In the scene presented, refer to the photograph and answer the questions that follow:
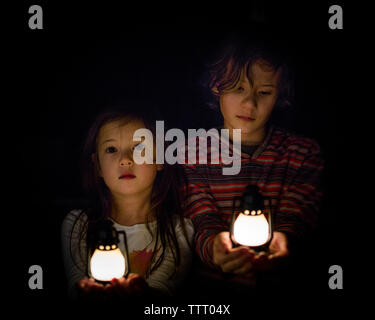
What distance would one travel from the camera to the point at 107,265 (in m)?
1.33

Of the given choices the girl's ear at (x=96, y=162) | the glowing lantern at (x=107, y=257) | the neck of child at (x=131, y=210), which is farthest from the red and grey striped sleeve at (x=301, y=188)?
the girl's ear at (x=96, y=162)

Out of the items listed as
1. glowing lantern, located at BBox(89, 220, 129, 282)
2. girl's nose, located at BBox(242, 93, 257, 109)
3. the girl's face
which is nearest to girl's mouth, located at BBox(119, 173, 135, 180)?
the girl's face

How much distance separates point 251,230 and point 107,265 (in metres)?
0.54

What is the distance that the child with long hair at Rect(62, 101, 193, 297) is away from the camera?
58.6 inches

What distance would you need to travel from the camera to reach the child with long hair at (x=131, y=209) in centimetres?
149

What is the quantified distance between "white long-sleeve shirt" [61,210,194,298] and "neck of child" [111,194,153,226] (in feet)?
0.08

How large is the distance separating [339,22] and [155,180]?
1.03 m

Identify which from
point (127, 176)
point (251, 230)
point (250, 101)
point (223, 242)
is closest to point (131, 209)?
point (127, 176)

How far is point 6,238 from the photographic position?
63.6 inches

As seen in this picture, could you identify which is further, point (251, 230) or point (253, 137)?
point (253, 137)

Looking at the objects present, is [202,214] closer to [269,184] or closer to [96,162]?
[269,184]

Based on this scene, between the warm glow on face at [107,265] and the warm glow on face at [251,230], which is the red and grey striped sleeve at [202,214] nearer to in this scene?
the warm glow on face at [251,230]

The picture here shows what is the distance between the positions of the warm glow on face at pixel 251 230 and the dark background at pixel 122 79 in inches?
15.3
